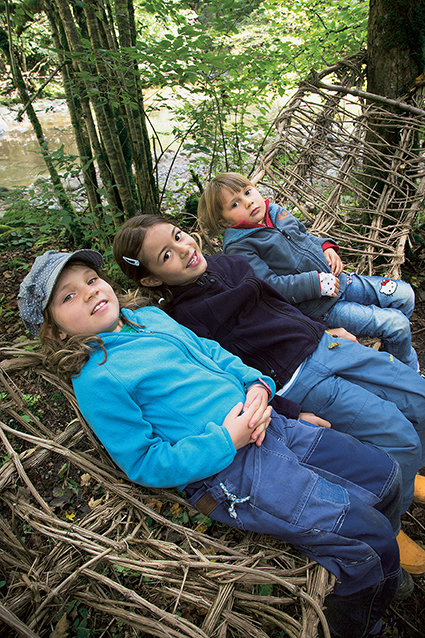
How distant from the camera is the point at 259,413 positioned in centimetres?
137

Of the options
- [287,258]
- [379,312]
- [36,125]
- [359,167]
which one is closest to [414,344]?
[379,312]

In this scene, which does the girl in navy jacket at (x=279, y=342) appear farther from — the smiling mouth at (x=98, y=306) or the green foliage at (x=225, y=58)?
the green foliage at (x=225, y=58)

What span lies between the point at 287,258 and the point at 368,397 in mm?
968

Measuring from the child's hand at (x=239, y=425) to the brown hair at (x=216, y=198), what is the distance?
4.48ft

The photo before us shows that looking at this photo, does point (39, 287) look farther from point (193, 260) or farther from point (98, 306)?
point (193, 260)

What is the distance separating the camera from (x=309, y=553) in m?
1.24

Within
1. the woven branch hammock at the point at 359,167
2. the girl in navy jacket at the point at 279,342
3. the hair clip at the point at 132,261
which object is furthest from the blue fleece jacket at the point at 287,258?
the hair clip at the point at 132,261

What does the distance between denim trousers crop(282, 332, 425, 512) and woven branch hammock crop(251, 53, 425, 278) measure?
0.90m

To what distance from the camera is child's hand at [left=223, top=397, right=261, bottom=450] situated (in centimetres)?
130

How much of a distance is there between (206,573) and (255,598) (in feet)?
0.56

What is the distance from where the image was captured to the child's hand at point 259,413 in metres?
1.35

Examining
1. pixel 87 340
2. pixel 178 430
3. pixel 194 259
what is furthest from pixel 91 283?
pixel 178 430

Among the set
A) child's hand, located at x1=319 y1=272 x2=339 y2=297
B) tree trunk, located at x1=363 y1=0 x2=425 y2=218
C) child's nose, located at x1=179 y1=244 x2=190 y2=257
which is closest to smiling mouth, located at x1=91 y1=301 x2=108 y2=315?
child's nose, located at x1=179 y1=244 x2=190 y2=257

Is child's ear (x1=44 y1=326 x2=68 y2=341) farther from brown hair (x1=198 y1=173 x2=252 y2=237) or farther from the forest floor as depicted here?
brown hair (x1=198 y1=173 x2=252 y2=237)
